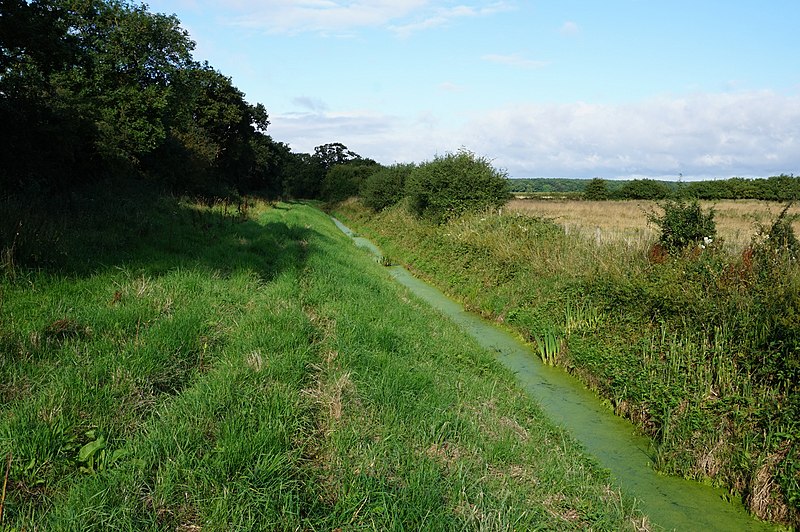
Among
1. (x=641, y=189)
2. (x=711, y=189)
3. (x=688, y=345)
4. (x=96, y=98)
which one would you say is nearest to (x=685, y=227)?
(x=688, y=345)

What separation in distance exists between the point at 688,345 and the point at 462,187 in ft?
54.6

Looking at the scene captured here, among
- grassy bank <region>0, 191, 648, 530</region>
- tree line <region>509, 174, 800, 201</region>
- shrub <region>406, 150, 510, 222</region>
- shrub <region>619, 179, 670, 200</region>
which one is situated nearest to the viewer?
grassy bank <region>0, 191, 648, 530</region>

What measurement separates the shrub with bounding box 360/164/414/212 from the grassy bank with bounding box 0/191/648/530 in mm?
30728

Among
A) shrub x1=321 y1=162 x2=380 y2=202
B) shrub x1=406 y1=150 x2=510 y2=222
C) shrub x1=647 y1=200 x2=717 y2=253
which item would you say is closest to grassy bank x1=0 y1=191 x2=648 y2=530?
shrub x1=647 y1=200 x2=717 y2=253

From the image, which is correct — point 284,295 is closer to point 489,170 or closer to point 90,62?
point 489,170

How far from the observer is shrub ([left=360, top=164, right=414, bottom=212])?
125ft

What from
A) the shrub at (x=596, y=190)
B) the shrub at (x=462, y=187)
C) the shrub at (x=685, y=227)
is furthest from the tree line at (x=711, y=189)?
the shrub at (x=685, y=227)

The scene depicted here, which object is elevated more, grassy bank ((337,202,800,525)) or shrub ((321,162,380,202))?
shrub ((321,162,380,202))

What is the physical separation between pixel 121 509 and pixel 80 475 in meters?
0.56

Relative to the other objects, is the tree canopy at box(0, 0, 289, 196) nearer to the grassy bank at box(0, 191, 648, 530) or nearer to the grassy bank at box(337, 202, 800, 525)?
the grassy bank at box(0, 191, 648, 530)

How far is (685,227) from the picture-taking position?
10117 mm

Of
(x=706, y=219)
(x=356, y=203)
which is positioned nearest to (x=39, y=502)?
(x=706, y=219)

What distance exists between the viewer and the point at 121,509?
2.98 metres

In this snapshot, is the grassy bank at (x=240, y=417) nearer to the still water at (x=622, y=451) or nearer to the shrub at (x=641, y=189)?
the still water at (x=622, y=451)
